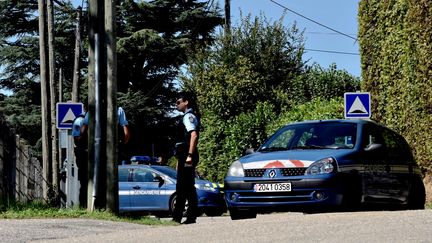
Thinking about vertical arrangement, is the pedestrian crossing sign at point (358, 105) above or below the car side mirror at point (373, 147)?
above

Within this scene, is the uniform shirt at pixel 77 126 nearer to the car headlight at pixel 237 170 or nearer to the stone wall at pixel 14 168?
the stone wall at pixel 14 168

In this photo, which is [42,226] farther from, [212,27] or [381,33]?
[212,27]

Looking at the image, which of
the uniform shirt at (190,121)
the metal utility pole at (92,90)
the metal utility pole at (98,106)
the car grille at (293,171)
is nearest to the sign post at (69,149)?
the metal utility pole at (92,90)

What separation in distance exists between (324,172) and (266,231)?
8.87 feet

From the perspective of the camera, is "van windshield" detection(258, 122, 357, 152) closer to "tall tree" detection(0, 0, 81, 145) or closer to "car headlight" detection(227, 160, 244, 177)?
"car headlight" detection(227, 160, 244, 177)

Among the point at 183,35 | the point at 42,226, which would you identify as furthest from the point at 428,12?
the point at 183,35

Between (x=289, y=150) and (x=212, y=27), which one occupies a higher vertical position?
(x=212, y=27)

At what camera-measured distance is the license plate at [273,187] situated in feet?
44.3

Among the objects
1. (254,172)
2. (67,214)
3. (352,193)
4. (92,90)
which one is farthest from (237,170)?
(92,90)

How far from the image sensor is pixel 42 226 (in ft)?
41.5

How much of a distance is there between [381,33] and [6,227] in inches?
536

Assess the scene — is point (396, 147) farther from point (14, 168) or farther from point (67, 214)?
point (14, 168)

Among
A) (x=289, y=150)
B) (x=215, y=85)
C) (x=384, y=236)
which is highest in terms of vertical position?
(x=215, y=85)

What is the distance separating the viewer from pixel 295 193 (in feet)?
44.2
